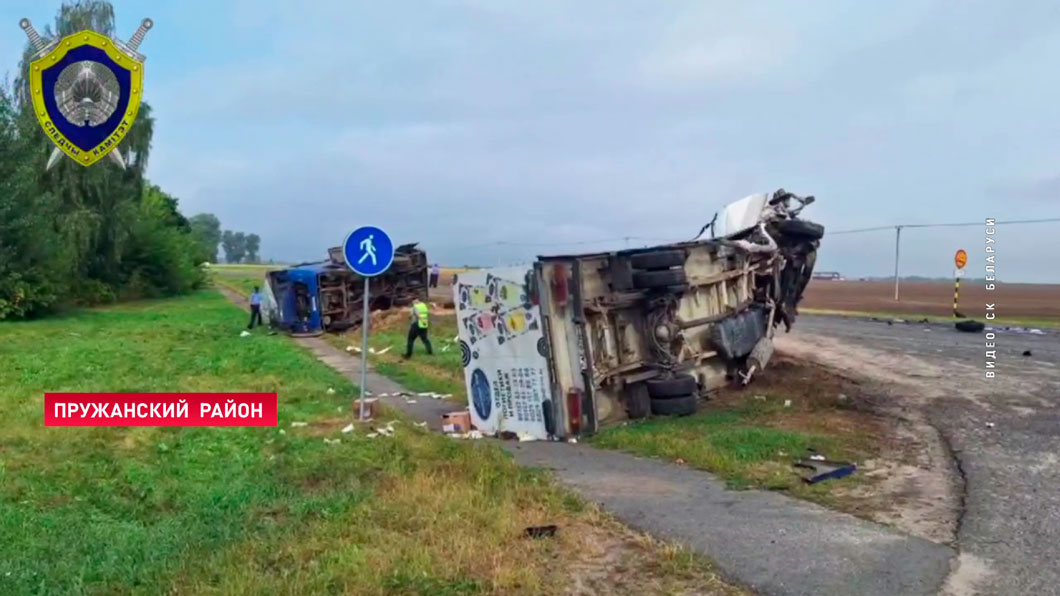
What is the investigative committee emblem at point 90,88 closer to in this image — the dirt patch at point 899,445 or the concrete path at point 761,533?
the concrete path at point 761,533

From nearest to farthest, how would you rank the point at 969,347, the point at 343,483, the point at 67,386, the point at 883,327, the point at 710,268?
the point at 343,483 < the point at 710,268 < the point at 67,386 < the point at 969,347 < the point at 883,327

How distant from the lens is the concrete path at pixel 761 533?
15.1 ft

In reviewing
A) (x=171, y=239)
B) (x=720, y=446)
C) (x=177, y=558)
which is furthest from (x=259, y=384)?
(x=171, y=239)

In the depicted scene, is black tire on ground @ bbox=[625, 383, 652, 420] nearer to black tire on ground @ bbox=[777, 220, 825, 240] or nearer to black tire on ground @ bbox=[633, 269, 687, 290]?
black tire on ground @ bbox=[633, 269, 687, 290]

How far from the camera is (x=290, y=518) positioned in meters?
5.55

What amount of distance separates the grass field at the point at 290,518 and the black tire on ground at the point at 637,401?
7.85 ft

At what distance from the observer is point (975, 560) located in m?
4.99

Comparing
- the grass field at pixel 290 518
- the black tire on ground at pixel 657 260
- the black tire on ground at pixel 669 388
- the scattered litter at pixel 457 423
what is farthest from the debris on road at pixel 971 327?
the grass field at pixel 290 518

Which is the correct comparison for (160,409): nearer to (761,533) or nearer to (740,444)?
(740,444)

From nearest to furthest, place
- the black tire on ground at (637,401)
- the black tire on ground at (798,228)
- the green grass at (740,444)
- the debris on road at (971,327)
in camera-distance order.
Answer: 1. the green grass at (740,444)
2. the black tire on ground at (637,401)
3. the black tire on ground at (798,228)
4. the debris on road at (971,327)

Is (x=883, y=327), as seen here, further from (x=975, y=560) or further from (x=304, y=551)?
(x=304, y=551)

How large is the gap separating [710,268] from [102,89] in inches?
379

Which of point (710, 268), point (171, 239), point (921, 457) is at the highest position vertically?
point (171, 239)

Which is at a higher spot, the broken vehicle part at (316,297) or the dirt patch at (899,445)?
the broken vehicle part at (316,297)
